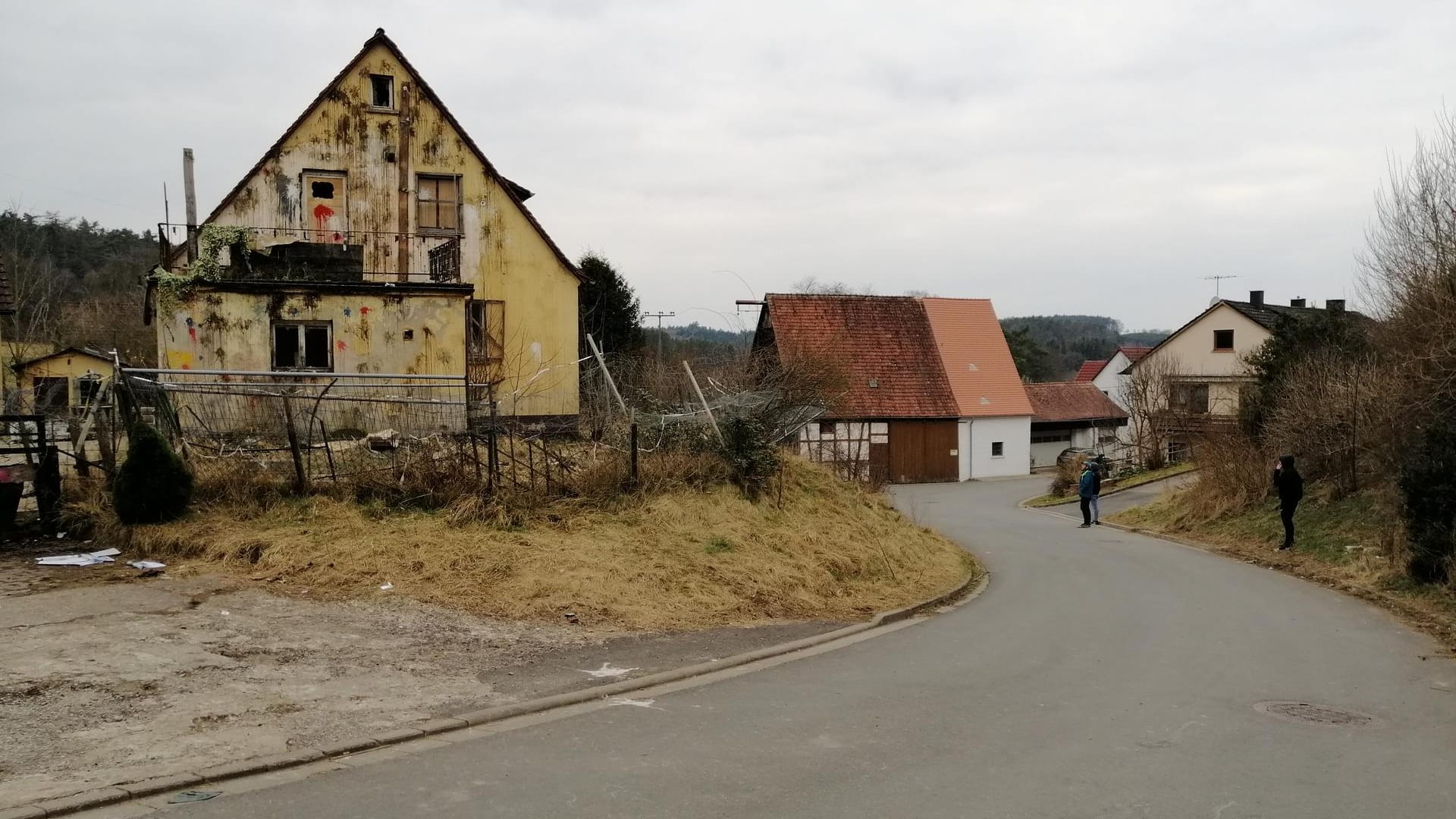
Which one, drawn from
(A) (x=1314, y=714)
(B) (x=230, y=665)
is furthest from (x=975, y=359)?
(B) (x=230, y=665)

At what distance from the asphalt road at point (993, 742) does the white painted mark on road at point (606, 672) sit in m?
0.71

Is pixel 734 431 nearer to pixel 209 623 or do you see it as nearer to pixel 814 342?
pixel 209 623

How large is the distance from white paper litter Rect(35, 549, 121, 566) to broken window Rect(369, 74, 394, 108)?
1582 centimetres

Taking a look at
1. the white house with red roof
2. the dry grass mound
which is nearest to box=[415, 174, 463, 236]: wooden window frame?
the dry grass mound

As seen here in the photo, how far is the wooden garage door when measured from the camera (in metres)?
44.4

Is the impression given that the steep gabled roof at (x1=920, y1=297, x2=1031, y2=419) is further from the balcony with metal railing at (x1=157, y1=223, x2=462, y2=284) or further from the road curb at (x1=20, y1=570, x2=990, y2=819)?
the road curb at (x1=20, y1=570, x2=990, y2=819)

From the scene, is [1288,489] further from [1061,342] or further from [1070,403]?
[1061,342]

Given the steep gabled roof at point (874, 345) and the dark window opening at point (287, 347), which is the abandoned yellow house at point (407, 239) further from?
the steep gabled roof at point (874, 345)

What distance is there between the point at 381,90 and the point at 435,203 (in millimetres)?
2916

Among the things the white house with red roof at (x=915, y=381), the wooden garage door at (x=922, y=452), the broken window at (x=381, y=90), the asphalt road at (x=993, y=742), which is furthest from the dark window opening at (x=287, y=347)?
the wooden garage door at (x=922, y=452)

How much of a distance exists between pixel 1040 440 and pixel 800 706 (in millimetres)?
51195

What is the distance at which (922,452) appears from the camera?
44844 mm

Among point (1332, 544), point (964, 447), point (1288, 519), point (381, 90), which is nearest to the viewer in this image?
point (1332, 544)

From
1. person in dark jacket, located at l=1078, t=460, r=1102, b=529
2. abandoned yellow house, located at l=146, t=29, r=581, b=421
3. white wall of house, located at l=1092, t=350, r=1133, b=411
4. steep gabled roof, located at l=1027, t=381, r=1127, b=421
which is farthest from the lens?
white wall of house, located at l=1092, t=350, r=1133, b=411
